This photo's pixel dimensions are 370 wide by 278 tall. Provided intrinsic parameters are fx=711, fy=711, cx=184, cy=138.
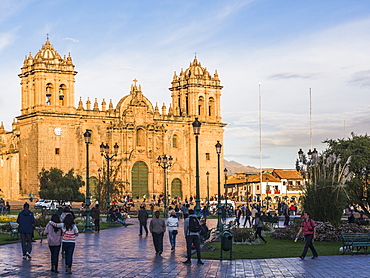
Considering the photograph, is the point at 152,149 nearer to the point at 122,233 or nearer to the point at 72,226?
the point at 122,233

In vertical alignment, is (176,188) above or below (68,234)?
above

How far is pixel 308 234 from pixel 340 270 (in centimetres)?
288

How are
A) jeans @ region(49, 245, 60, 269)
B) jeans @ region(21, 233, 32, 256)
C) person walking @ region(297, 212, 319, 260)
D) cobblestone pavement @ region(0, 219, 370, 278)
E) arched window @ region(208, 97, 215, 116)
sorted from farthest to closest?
arched window @ region(208, 97, 215, 116) → person walking @ region(297, 212, 319, 260) → jeans @ region(21, 233, 32, 256) → jeans @ region(49, 245, 60, 269) → cobblestone pavement @ region(0, 219, 370, 278)

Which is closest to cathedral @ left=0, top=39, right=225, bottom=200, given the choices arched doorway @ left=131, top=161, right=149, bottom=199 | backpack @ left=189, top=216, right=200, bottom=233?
arched doorway @ left=131, top=161, right=149, bottom=199

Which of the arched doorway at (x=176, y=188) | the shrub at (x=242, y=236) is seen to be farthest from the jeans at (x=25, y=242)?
the arched doorway at (x=176, y=188)

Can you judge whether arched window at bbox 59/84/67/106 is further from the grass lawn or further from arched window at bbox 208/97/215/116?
the grass lawn

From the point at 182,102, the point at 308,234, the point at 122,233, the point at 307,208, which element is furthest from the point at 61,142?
the point at 308,234

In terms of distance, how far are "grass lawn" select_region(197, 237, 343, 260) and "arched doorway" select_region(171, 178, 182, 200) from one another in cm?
5176

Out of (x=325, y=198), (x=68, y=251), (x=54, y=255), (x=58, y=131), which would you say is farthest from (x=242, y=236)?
(x=58, y=131)

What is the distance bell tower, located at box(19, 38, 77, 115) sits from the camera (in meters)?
69.4

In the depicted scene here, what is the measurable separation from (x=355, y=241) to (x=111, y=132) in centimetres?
5453

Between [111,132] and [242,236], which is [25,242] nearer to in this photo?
[242,236]

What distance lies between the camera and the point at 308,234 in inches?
779

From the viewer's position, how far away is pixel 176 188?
7806cm
